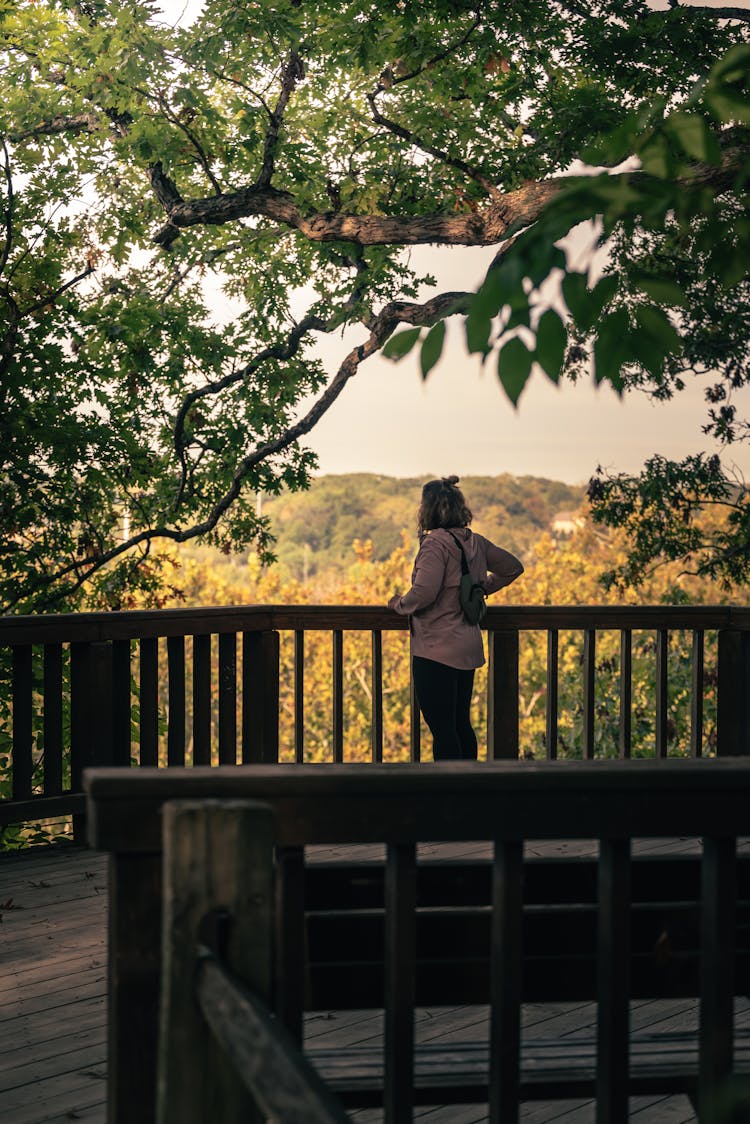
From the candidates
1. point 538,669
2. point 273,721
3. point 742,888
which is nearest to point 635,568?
point 273,721

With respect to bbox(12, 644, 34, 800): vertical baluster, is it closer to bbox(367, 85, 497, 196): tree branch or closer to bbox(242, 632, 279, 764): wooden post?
bbox(242, 632, 279, 764): wooden post

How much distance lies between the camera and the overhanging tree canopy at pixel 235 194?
29.4ft

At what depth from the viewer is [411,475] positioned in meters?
54.4

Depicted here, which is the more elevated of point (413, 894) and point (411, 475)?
point (411, 475)

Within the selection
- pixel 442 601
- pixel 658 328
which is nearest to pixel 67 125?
pixel 442 601

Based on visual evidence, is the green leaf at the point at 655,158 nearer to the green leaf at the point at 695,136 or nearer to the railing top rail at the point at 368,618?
the green leaf at the point at 695,136

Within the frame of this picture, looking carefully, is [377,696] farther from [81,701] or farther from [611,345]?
[611,345]

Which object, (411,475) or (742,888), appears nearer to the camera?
(742,888)

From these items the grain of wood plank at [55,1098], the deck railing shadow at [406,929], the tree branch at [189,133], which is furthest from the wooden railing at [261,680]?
the tree branch at [189,133]

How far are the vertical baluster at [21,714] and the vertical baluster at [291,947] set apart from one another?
3.66 meters

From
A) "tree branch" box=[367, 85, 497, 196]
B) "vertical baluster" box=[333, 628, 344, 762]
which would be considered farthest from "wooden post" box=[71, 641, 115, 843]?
"tree branch" box=[367, 85, 497, 196]

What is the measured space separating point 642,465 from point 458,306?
11466 mm

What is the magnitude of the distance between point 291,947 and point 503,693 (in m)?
4.32

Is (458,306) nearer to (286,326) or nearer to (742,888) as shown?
(742,888)
